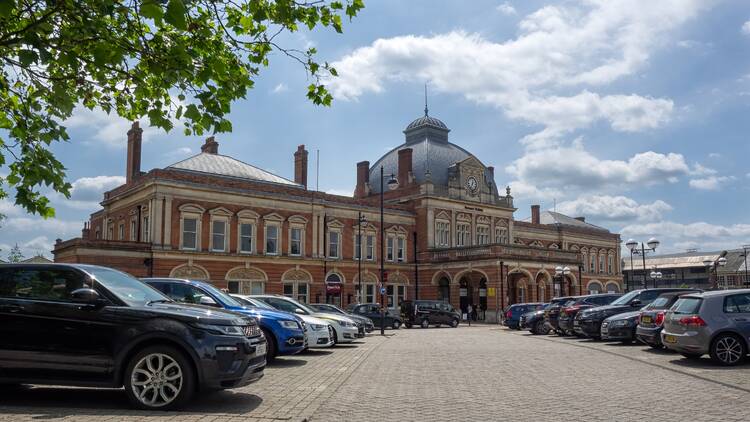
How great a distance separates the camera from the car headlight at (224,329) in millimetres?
8086

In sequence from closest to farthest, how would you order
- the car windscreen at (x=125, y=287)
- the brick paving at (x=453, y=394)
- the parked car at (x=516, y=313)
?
the brick paving at (x=453, y=394), the car windscreen at (x=125, y=287), the parked car at (x=516, y=313)

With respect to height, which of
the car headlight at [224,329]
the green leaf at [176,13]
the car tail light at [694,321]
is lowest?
the car tail light at [694,321]

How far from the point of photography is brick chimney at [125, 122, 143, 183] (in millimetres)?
47000

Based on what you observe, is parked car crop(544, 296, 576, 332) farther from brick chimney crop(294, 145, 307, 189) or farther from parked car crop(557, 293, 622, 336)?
brick chimney crop(294, 145, 307, 189)

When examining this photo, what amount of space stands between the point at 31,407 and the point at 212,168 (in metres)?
40.8

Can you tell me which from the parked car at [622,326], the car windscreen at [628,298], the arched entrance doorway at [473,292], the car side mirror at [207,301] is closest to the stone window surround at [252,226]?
the arched entrance doorway at [473,292]

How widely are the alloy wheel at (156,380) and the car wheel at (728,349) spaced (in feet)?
36.3

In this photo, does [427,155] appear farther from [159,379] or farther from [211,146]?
[159,379]

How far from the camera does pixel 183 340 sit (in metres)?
7.90

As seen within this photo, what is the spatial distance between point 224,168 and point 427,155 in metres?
20.8

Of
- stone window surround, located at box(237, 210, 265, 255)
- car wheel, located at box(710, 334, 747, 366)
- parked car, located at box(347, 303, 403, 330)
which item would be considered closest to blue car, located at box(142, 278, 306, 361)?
car wheel, located at box(710, 334, 747, 366)

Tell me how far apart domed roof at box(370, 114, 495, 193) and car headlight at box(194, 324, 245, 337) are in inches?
1966

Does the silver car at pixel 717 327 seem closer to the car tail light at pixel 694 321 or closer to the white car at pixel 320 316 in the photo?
the car tail light at pixel 694 321

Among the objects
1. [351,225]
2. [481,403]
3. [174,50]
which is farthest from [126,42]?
[351,225]
